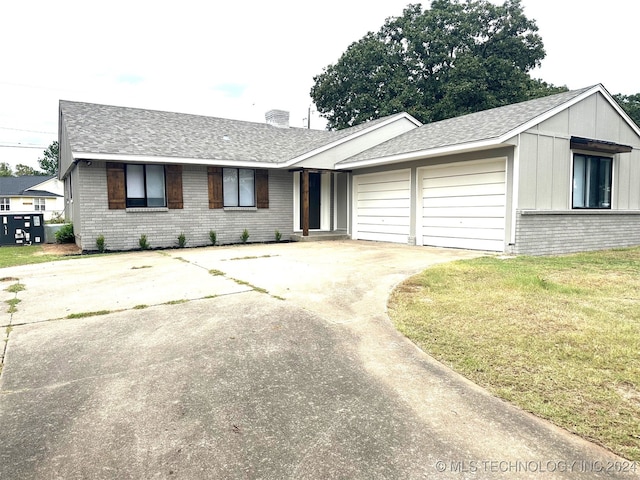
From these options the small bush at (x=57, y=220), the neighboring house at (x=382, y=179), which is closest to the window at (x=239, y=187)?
the neighboring house at (x=382, y=179)

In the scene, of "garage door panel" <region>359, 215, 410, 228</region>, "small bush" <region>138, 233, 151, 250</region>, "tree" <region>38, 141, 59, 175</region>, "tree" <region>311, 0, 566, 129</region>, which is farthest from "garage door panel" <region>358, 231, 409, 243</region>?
"tree" <region>38, 141, 59, 175</region>

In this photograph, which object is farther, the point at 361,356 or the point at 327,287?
the point at 327,287

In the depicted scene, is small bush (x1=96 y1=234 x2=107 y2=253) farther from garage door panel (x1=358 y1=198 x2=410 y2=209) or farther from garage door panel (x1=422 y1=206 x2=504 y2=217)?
garage door panel (x1=422 y1=206 x2=504 y2=217)

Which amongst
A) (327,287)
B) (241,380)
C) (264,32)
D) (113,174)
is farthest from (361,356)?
(264,32)

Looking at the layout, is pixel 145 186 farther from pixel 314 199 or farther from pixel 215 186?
pixel 314 199

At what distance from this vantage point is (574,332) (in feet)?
12.8

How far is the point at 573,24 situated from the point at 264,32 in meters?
17.5

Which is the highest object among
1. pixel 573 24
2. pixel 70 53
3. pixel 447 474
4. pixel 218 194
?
pixel 573 24

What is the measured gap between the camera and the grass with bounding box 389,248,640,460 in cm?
257

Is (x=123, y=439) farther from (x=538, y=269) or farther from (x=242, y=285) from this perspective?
(x=538, y=269)

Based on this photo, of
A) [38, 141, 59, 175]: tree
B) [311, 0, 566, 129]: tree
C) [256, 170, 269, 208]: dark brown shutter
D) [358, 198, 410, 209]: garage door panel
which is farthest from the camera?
[38, 141, 59, 175]: tree

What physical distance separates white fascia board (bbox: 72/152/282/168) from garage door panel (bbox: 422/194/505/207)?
538cm

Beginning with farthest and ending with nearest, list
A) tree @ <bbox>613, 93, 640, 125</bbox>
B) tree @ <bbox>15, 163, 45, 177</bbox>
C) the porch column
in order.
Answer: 1. tree @ <bbox>15, 163, 45, 177</bbox>
2. tree @ <bbox>613, 93, 640, 125</bbox>
3. the porch column

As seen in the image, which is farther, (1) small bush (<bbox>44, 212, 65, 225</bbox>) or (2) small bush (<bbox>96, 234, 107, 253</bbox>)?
(1) small bush (<bbox>44, 212, 65, 225</bbox>)
